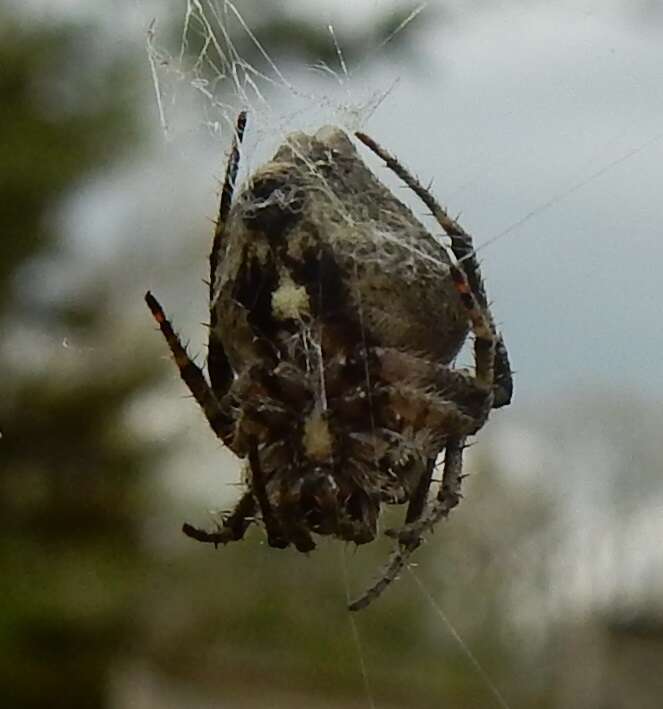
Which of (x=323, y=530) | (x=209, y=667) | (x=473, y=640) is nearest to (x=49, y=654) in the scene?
(x=209, y=667)

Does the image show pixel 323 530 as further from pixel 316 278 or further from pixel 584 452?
pixel 584 452

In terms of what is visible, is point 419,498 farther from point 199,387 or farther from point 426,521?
point 199,387

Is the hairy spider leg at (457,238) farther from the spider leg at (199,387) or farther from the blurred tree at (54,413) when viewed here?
the blurred tree at (54,413)

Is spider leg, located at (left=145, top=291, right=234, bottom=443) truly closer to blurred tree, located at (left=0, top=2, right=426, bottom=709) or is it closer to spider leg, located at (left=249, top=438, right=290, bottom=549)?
spider leg, located at (left=249, top=438, right=290, bottom=549)

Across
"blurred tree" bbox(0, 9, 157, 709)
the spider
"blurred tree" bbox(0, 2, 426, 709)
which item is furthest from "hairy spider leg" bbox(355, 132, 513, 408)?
"blurred tree" bbox(0, 9, 157, 709)

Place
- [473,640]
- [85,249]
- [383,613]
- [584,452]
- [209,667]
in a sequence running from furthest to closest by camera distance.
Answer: [209,667], [85,249], [383,613], [473,640], [584,452]
